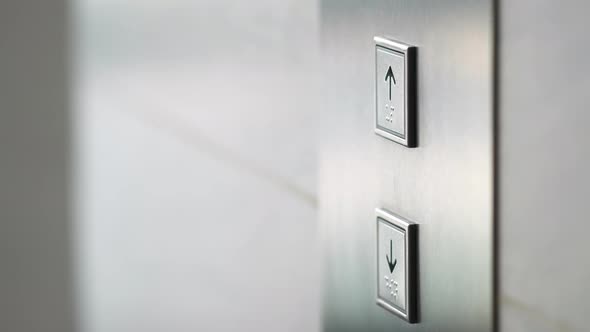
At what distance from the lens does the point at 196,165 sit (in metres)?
0.84

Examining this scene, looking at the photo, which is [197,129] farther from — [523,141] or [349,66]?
[523,141]

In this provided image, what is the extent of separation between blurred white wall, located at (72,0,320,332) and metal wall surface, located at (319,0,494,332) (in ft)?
0.10

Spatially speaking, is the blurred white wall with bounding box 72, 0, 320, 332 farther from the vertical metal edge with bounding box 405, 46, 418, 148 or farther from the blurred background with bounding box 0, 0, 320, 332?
the vertical metal edge with bounding box 405, 46, 418, 148

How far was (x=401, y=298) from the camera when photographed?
2.03 feet

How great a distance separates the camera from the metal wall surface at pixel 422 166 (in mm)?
522

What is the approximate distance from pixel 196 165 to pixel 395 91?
0.93 ft

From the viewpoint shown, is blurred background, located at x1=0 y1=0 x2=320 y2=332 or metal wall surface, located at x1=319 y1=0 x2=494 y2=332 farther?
blurred background, located at x1=0 y1=0 x2=320 y2=332

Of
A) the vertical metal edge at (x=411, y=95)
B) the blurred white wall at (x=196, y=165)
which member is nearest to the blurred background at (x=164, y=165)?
the blurred white wall at (x=196, y=165)

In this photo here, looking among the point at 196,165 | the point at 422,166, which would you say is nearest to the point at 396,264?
the point at 422,166

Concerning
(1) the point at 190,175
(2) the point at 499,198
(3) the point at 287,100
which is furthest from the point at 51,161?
(2) the point at 499,198

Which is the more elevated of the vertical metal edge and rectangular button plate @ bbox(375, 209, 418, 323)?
the vertical metal edge

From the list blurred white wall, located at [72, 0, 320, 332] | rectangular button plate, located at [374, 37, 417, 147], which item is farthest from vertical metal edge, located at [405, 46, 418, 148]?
blurred white wall, located at [72, 0, 320, 332]

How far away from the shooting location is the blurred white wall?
731 millimetres

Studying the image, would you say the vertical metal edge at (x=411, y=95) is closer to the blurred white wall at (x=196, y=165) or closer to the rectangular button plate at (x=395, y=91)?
the rectangular button plate at (x=395, y=91)
